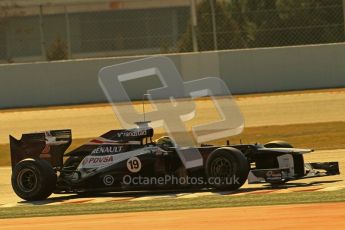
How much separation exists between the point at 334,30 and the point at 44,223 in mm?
18393

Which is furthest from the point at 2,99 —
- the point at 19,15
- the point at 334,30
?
the point at 334,30

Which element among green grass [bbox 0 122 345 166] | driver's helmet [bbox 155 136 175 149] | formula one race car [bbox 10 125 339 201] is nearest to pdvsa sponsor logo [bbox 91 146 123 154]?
formula one race car [bbox 10 125 339 201]

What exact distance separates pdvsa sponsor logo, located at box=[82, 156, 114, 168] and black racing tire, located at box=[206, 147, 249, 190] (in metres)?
1.83

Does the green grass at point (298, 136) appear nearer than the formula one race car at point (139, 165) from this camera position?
No

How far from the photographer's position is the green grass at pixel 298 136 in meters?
21.3

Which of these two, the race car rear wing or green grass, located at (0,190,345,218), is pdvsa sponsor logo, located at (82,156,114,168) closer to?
the race car rear wing

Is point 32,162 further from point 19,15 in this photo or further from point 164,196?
point 19,15

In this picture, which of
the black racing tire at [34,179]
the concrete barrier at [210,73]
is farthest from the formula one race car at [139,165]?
the concrete barrier at [210,73]

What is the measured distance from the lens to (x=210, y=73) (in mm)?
29156

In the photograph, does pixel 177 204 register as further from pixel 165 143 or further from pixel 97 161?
pixel 97 161

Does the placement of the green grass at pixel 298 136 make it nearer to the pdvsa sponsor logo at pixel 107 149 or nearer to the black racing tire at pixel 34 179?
the pdvsa sponsor logo at pixel 107 149

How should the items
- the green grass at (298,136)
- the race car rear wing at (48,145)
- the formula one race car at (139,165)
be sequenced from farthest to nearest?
1. the green grass at (298,136)
2. the race car rear wing at (48,145)
3. the formula one race car at (139,165)

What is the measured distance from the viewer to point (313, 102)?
26766 mm

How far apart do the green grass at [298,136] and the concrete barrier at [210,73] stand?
466 centimetres
